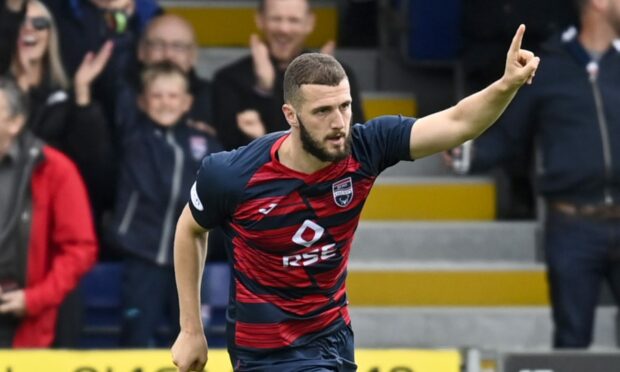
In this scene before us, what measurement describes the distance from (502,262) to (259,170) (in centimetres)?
427

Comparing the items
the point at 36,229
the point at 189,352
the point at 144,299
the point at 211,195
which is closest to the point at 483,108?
the point at 211,195

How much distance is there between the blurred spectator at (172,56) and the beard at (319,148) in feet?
10.6

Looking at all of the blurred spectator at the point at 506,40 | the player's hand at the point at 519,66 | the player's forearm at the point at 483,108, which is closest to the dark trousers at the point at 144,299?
the blurred spectator at the point at 506,40

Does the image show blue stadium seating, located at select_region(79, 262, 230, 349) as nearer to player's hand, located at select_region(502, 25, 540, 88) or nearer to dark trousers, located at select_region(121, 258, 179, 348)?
dark trousers, located at select_region(121, 258, 179, 348)

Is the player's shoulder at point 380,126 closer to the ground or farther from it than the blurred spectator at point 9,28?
closer to the ground

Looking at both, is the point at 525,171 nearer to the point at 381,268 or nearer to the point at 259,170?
the point at 381,268

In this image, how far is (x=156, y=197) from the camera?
860cm

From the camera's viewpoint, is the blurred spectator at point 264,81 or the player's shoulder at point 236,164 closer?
the player's shoulder at point 236,164

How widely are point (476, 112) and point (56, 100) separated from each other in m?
3.79

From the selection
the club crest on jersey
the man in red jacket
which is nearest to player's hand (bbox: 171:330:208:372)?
the club crest on jersey

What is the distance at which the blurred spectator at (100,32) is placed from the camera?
898 cm

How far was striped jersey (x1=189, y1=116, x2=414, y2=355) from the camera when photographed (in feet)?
18.5

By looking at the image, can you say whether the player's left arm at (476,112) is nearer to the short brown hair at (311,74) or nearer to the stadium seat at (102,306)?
the short brown hair at (311,74)

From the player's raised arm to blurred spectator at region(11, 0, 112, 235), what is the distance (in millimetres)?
2924
